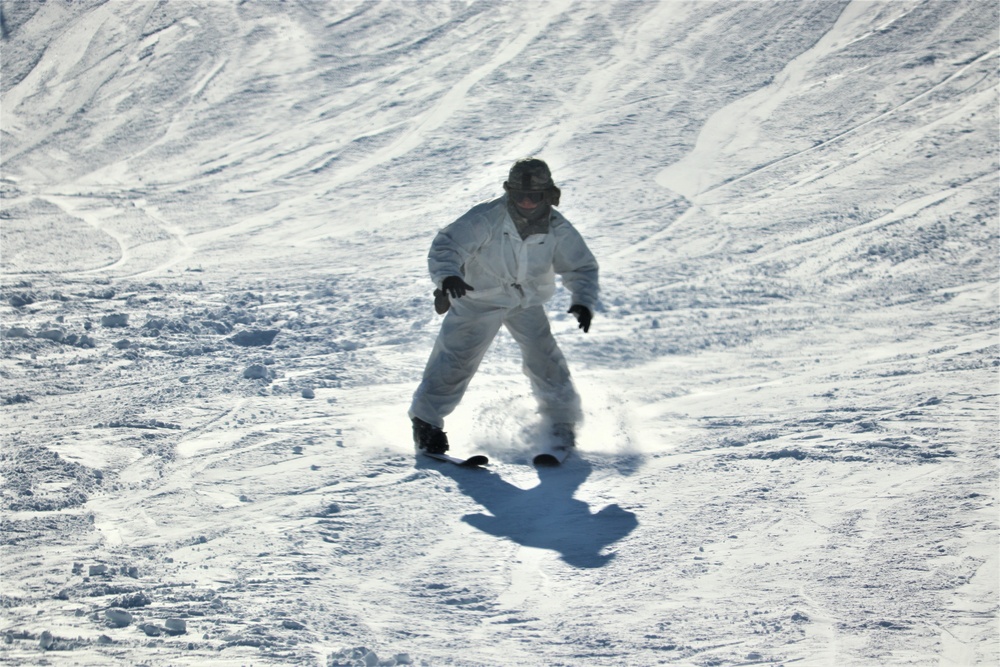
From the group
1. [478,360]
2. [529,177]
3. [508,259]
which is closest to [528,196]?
[529,177]

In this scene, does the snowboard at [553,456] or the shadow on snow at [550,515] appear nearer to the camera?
the shadow on snow at [550,515]

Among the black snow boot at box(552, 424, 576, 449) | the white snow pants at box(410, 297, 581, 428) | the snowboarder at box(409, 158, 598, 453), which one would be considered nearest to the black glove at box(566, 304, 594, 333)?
the snowboarder at box(409, 158, 598, 453)

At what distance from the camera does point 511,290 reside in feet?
17.6

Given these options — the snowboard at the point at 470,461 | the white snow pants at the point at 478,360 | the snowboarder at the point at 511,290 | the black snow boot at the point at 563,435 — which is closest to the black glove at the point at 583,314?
the snowboarder at the point at 511,290

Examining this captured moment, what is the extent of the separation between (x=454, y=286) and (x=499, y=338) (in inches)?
74.7

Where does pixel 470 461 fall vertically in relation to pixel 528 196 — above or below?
below

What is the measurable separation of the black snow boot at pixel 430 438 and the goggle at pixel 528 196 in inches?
41.2

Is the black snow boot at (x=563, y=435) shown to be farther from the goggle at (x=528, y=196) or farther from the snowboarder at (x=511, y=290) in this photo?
the goggle at (x=528, y=196)

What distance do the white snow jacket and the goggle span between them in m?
0.11

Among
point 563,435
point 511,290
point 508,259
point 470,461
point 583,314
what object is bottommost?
point 563,435

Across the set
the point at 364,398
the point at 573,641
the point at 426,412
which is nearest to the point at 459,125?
the point at 364,398

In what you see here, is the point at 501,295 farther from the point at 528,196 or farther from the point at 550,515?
the point at 550,515

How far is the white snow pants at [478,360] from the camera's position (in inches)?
212

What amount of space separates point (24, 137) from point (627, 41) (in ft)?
17.8
